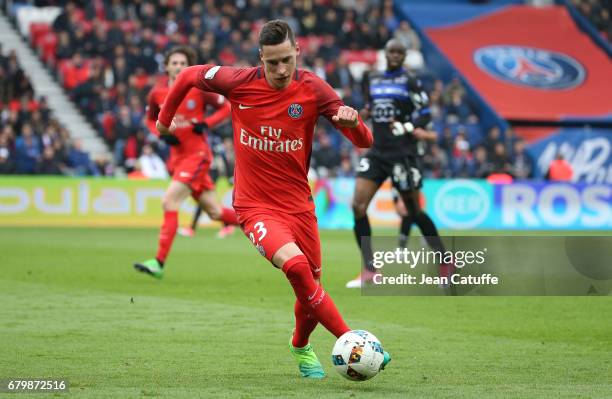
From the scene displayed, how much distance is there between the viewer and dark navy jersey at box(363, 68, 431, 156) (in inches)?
487

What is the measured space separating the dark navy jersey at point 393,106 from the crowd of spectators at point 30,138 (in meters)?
14.5

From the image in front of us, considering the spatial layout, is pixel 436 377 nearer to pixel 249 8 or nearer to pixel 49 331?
pixel 49 331

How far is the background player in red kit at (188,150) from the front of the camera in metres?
13.1

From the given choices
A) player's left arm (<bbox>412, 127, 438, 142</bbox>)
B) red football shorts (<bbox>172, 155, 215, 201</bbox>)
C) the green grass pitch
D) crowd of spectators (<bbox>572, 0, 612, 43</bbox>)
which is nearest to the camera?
the green grass pitch

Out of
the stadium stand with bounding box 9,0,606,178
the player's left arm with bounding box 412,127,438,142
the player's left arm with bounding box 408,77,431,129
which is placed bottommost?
the stadium stand with bounding box 9,0,606,178

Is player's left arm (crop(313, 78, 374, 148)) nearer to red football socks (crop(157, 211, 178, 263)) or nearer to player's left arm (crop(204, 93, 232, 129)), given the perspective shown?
red football socks (crop(157, 211, 178, 263))

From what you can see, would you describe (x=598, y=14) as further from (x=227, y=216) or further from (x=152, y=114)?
(x=152, y=114)

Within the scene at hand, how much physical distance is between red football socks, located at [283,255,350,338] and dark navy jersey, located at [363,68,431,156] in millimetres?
5623

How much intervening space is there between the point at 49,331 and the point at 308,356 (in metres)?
2.67

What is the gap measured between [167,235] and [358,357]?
6.75 m

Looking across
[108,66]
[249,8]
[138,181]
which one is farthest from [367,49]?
[138,181]

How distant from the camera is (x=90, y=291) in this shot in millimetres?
11867

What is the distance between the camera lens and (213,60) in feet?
96.9

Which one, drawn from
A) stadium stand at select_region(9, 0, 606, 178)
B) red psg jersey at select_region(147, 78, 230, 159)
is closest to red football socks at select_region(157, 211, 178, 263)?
red psg jersey at select_region(147, 78, 230, 159)
